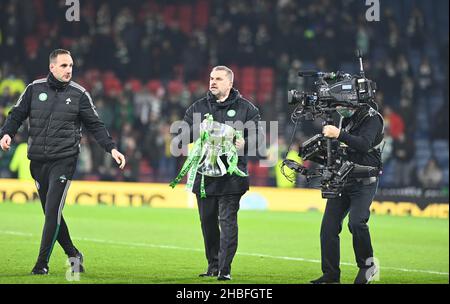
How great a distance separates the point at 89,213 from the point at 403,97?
9.74m

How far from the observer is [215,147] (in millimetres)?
12242

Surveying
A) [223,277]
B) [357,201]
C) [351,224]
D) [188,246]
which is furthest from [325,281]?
[188,246]

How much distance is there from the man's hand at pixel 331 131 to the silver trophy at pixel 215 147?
4.26ft

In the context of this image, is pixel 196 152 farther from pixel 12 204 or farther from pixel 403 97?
pixel 403 97

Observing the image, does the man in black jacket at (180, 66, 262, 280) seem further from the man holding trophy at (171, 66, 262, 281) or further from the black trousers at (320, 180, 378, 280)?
the black trousers at (320, 180, 378, 280)

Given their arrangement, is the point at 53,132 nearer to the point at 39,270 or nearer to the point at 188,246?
the point at 39,270

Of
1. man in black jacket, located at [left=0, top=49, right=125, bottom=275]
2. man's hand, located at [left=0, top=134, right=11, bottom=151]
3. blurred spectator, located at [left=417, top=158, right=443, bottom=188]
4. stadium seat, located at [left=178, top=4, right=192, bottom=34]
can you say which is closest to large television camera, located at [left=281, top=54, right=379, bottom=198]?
man in black jacket, located at [left=0, top=49, right=125, bottom=275]

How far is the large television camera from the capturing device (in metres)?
11.4

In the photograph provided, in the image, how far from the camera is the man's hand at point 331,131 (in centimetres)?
1118

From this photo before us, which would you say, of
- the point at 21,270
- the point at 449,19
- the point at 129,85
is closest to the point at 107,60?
the point at 129,85

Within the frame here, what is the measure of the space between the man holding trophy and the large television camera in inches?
29.4

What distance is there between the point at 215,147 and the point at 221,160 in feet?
0.53

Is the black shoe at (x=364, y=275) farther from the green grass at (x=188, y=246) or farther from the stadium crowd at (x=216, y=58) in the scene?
the stadium crowd at (x=216, y=58)
